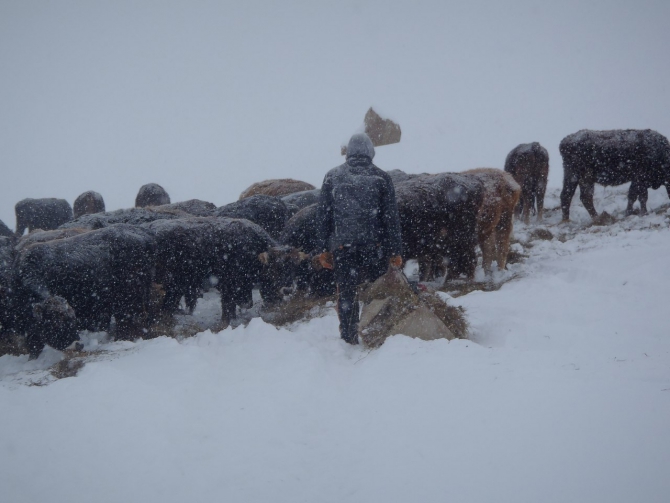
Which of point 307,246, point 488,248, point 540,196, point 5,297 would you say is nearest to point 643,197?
point 540,196

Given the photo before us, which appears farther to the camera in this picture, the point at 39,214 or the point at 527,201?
the point at 39,214

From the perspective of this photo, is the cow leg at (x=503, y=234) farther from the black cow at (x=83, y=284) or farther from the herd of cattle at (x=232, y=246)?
the black cow at (x=83, y=284)

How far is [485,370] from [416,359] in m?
0.67

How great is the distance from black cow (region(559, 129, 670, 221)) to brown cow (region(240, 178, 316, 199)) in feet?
23.6

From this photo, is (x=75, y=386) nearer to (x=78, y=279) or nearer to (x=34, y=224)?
(x=78, y=279)

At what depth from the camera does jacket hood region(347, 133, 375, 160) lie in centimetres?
541

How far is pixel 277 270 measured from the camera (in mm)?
8742

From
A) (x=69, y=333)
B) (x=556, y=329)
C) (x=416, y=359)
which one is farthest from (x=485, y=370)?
(x=69, y=333)

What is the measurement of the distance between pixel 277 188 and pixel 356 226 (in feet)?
33.2

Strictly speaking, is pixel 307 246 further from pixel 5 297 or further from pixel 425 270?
pixel 5 297

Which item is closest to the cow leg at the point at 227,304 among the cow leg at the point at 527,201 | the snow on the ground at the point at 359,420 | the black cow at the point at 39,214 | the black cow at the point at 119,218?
the black cow at the point at 119,218

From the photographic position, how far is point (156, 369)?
4.58 m

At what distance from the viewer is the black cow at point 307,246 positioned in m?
8.66

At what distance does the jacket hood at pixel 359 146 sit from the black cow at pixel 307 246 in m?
3.43
